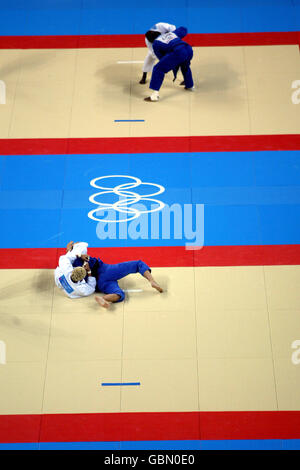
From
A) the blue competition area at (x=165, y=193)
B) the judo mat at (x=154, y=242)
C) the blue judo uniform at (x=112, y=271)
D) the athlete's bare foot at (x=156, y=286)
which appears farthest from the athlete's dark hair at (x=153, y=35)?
the athlete's bare foot at (x=156, y=286)

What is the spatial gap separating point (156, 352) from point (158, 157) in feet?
9.80

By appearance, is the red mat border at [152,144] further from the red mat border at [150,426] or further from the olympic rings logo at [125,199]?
the red mat border at [150,426]

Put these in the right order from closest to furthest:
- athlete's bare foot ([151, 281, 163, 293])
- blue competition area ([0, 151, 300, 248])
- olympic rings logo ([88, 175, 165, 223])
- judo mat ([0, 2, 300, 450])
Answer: judo mat ([0, 2, 300, 450]) < athlete's bare foot ([151, 281, 163, 293]) < blue competition area ([0, 151, 300, 248]) < olympic rings logo ([88, 175, 165, 223])

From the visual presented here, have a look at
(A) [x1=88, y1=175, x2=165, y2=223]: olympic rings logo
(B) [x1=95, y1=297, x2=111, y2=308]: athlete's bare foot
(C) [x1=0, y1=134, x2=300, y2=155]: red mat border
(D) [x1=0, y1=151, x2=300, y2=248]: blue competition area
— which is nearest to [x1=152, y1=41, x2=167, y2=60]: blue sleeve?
(C) [x1=0, y1=134, x2=300, y2=155]: red mat border

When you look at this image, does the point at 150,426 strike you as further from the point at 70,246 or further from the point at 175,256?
the point at 70,246

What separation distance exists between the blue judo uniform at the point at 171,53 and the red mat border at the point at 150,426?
503 centimetres

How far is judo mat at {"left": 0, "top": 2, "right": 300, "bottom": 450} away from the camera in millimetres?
5328

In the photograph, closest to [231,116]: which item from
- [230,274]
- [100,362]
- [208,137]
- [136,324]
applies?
[208,137]

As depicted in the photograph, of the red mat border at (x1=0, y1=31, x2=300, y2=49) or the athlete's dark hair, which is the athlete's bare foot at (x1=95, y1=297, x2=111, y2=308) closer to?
the athlete's dark hair

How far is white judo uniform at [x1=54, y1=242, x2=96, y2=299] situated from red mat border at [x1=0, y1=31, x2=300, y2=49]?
421 cm

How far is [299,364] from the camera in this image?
5531 mm

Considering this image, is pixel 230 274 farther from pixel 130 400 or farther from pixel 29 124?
pixel 29 124

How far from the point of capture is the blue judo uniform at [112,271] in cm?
588

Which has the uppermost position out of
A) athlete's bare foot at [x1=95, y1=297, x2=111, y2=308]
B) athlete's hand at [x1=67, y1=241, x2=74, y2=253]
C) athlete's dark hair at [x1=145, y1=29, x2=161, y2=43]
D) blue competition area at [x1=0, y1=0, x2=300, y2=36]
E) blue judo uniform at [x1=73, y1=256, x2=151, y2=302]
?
blue competition area at [x1=0, y1=0, x2=300, y2=36]
